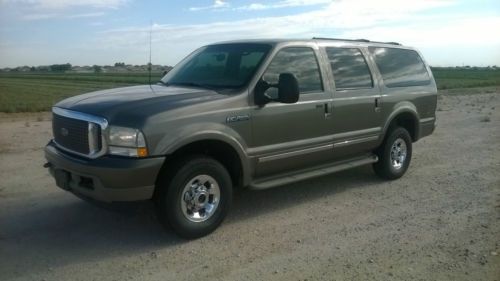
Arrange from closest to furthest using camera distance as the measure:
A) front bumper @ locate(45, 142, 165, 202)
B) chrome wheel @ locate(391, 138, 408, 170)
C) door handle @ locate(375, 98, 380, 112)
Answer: front bumper @ locate(45, 142, 165, 202)
door handle @ locate(375, 98, 380, 112)
chrome wheel @ locate(391, 138, 408, 170)

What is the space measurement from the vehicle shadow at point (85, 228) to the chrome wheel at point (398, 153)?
1287mm

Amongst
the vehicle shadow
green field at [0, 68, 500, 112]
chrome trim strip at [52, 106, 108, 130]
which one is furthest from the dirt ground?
green field at [0, 68, 500, 112]

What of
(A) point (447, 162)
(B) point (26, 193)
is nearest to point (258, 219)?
(B) point (26, 193)

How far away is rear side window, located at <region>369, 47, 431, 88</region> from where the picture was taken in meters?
6.96

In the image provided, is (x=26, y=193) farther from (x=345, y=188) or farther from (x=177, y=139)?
(x=345, y=188)

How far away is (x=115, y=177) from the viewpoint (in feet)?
14.0

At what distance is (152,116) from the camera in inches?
173

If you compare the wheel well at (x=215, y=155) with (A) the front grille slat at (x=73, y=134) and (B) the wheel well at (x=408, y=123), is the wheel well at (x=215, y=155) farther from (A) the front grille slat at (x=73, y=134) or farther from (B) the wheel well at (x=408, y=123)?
(B) the wheel well at (x=408, y=123)

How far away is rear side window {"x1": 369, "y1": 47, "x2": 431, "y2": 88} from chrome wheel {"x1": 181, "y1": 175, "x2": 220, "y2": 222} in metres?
3.28

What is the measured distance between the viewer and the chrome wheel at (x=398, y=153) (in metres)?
7.25

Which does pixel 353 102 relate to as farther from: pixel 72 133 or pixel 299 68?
pixel 72 133

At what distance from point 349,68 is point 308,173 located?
1.55 metres

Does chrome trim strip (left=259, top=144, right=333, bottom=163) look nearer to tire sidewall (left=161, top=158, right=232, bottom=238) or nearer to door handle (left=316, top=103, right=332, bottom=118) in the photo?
door handle (left=316, top=103, right=332, bottom=118)

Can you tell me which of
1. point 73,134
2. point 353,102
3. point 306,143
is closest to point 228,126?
point 306,143
